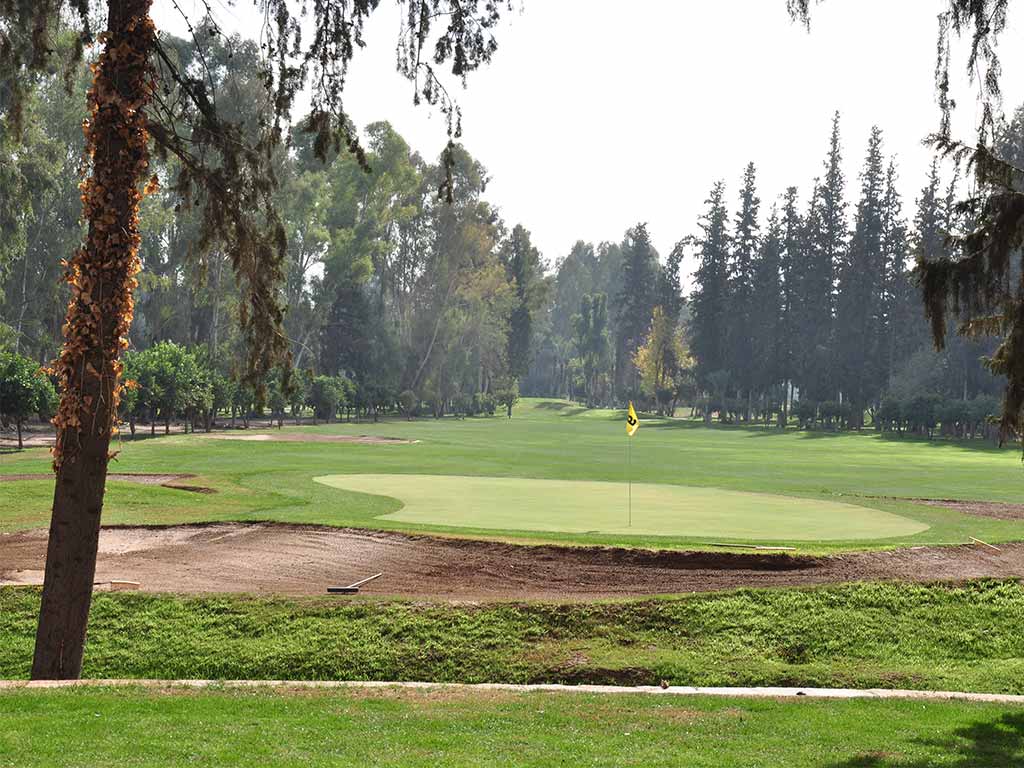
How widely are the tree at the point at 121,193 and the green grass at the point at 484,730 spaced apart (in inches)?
77.7

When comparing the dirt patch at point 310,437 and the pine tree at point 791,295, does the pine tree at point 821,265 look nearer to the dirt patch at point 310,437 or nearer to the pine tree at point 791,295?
the pine tree at point 791,295

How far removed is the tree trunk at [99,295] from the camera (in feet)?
37.2

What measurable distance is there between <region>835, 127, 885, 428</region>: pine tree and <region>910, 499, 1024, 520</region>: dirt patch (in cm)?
7782

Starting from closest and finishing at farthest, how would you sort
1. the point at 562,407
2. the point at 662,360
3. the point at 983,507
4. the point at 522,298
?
the point at 983,507 < the point at 662,360 < the point at 522,298 < the point at 562,407

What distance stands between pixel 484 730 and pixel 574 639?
4.48 m

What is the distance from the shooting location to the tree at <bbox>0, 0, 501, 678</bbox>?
448 inches

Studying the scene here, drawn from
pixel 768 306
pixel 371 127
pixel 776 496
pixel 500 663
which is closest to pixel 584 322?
pixel 768 306

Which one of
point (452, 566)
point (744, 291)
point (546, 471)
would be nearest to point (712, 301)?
point (744, 291)

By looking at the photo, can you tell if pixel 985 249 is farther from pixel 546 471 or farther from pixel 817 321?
pixel 817 321

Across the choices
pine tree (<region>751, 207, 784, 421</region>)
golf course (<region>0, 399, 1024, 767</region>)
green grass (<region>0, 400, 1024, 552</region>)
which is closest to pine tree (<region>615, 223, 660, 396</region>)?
pine tree (<region>751, 207, 784, 421</region>)

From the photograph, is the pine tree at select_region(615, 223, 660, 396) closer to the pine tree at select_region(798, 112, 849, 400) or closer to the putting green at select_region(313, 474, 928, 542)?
the pine tree at select_region(798, 112, 849, 400)

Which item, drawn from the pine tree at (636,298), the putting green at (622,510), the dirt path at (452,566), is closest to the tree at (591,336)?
the pine tree at (636,298)

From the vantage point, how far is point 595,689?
11156 mm

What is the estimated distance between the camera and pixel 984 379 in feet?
318
